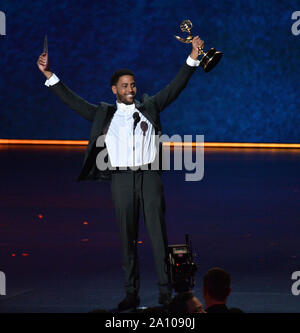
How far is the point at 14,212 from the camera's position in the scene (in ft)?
24.7

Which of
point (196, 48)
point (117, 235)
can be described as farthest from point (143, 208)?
point (117, 235)

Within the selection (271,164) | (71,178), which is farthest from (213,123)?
(71,178)

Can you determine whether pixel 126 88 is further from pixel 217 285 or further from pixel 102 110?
pixel 217 285

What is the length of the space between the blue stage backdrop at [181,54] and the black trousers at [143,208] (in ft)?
35.5

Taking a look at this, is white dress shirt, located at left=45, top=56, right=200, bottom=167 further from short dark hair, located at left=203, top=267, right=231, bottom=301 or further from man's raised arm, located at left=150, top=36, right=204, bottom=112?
short dark hair, located at left=203, top=267, right=231, bottom=301

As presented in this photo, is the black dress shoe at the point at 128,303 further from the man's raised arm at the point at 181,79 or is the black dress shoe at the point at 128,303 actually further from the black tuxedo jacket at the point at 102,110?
the man's raised arm at the point at 181,79

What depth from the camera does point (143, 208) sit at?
13.9 ft

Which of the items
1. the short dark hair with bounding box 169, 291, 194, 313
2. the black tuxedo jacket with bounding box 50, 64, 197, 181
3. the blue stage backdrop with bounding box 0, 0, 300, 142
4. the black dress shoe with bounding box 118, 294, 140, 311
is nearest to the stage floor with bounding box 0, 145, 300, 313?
the black dress shoe with bounding box 118, 294, 140, 311

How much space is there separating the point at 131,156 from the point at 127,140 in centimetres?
10

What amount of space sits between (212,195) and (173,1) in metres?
7.25

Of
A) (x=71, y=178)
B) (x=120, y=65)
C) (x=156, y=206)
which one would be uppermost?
(x=120, y=65)

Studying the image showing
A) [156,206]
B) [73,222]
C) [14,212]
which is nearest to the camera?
[156,206]

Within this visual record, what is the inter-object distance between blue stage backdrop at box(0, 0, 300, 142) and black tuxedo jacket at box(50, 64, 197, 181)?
420 inches
